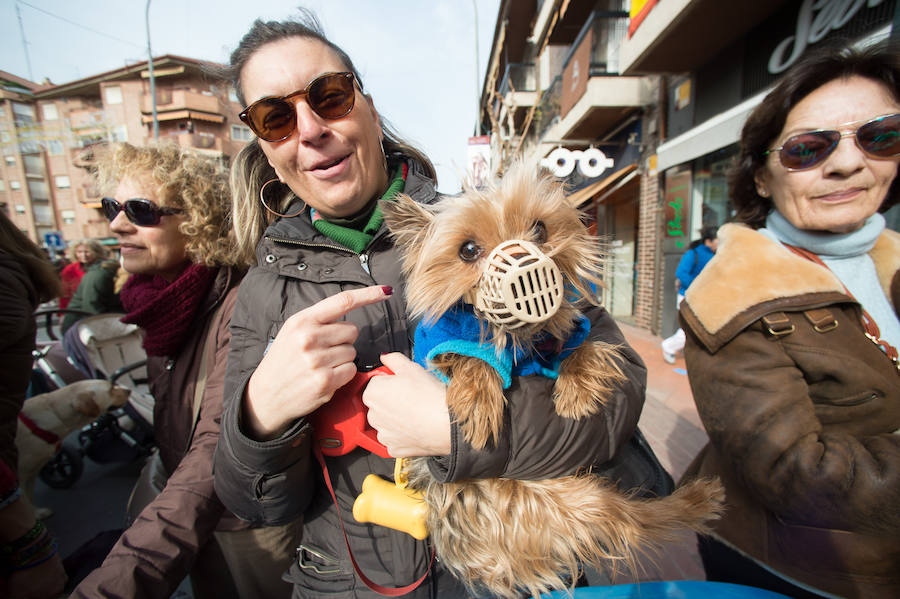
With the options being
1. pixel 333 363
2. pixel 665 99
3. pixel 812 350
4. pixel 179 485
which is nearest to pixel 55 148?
pixel 665 99

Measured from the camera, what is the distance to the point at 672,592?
116 centimetres

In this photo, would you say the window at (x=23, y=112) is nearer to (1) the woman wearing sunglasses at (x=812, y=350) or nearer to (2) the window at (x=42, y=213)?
(2) the window at (x=42, y=213)

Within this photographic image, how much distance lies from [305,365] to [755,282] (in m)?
1.47

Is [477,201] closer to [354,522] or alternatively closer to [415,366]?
[415,366]

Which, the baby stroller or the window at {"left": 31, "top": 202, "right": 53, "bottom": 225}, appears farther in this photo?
the window at {"left": 31, "top": 202, "right": 53, "bottom": 225}

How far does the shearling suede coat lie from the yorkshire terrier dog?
0.94ft

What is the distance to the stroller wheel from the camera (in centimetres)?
368

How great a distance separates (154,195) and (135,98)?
120 feet

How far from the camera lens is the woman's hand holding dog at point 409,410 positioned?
93cm

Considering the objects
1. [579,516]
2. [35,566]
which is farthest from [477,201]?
[35,566]

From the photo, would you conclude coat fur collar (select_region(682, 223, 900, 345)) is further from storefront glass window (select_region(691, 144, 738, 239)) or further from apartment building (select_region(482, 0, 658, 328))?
storefront glass window (select_region(691, 144, 738, 239))

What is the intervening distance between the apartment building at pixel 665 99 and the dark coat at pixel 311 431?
1.95 m

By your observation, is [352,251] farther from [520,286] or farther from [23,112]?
[23,112]

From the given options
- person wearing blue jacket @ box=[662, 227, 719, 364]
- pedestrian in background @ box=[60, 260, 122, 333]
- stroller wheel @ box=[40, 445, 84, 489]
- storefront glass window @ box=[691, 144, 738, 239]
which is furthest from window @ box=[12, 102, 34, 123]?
person wearing blue jacket @ box=[662, 227, 719, 364]
